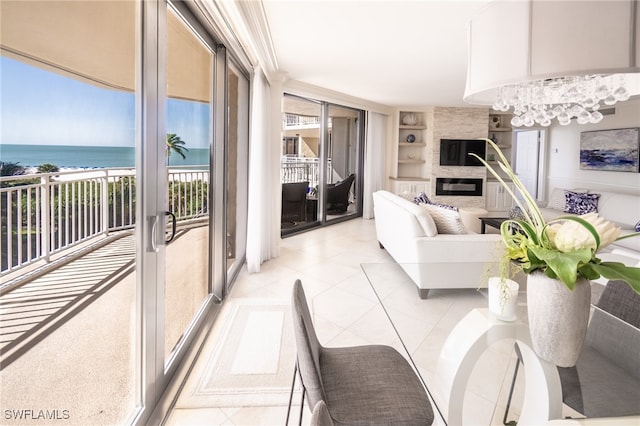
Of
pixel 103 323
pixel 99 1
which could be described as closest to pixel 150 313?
pixel 103 323

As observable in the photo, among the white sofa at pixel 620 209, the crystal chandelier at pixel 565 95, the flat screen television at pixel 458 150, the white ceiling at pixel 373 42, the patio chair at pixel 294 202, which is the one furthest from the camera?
the flat screen television at pixel 458 150

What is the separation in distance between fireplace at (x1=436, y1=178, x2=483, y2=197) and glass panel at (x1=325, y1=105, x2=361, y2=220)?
1915 mm

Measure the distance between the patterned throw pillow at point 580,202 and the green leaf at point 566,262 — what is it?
565cm

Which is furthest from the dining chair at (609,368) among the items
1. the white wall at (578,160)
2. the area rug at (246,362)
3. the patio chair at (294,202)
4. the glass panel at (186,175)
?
the white wall at (578,160)

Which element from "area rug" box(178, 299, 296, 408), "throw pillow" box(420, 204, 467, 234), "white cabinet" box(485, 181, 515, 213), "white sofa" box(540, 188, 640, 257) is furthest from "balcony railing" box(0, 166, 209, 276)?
"white cabinet" box(485, 181, 515, 213)

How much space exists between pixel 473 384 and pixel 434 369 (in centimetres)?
17

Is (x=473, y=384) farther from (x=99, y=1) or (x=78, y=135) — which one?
(x=99, y=1)

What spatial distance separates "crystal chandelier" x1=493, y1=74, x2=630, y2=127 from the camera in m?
1.61

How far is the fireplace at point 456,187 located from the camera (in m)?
8.34

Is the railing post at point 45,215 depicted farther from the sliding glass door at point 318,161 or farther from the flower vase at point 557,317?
the sliding glass door at point 318,161

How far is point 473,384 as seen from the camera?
1.57 m

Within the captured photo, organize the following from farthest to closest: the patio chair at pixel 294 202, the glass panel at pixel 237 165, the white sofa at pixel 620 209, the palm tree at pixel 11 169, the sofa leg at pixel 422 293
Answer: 1. the patio chair at pixel 294 202
2. the white sofa at pixel 620 209
3. the glass panel at pixel 237 165
4. the sofa leg at pixel 422 293
5. the palm tree at pixel 11 169

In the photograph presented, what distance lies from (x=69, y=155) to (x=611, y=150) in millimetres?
7446

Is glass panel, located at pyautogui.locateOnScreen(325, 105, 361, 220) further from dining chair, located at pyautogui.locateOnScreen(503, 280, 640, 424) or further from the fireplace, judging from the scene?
dining chair, located at pyautogui.locateOnScreen(503, 280, 640, 424)
